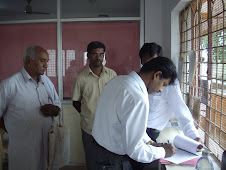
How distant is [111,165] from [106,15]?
2.46 m

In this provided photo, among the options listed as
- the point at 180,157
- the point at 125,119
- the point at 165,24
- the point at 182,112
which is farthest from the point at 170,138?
→ the point at 165,24

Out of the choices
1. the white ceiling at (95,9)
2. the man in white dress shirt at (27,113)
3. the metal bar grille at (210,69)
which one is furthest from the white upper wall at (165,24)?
the man in white dress shirt at (27,113)

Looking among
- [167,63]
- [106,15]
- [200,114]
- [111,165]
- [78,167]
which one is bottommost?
[78,167]

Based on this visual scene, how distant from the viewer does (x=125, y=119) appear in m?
1.15

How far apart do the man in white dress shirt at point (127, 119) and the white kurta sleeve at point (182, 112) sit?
1.24 ft

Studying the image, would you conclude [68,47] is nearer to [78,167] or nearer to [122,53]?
[122,53]

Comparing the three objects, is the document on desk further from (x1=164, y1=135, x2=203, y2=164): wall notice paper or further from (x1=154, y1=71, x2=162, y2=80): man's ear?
(x1=154, y1=71, x2=162, y2=80): man's ear

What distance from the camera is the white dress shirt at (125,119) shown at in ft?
3.75

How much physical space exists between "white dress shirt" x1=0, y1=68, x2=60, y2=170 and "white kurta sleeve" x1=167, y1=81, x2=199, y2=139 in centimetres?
112

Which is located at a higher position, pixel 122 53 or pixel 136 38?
pixel 136 38

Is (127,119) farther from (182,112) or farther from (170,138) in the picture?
(170,138)

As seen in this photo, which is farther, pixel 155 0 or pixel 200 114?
pixel 155 0

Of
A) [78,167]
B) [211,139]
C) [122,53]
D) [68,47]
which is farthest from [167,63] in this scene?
[78,167]

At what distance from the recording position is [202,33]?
1.83 meters
